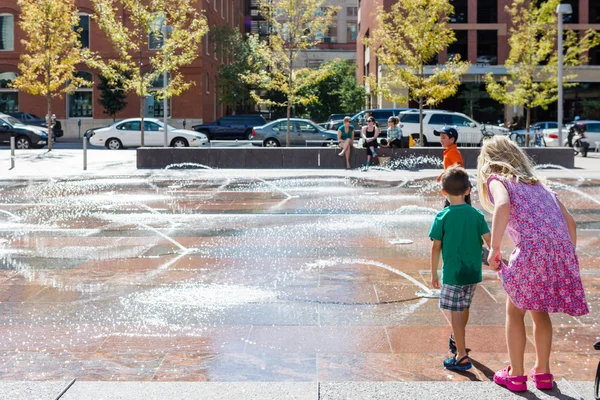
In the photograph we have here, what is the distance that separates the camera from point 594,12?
5256 cm

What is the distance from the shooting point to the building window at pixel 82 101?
48281 millimetres

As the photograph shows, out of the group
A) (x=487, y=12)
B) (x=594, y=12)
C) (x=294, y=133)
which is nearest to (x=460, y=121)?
(x=294, y=133)

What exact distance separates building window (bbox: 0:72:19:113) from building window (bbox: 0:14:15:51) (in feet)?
5.46

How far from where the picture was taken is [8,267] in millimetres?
8594

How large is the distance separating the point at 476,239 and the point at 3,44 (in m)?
48.6

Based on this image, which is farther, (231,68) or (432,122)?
(231,68)

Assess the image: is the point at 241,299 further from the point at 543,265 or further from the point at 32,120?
the point at 32,120

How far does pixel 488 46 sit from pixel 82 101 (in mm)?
25966

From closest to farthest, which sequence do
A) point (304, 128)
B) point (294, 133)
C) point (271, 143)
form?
point (294, 133)
point (304, 128)
point (271, 143)

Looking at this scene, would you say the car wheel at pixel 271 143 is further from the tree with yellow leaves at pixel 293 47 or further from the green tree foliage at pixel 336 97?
the green tree foliage at pixel 336 97

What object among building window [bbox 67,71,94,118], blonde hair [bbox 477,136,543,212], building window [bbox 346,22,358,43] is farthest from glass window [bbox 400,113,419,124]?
building window [bbox 346,22,358,43]

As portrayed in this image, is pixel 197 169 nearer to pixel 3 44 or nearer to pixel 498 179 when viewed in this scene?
pixel 498 179

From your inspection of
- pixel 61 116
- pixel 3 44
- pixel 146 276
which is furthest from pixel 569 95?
pixel 146 276

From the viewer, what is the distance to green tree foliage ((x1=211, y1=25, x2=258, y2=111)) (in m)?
52.3
